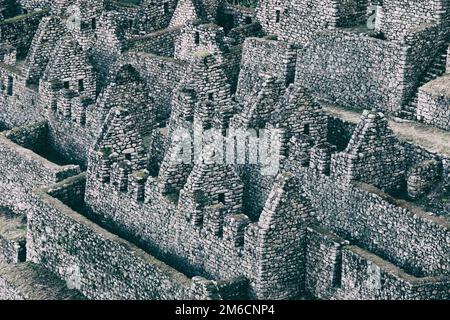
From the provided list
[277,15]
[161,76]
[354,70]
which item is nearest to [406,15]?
[354,70]

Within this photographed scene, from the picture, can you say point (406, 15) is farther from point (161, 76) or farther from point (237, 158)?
point (161, 76)

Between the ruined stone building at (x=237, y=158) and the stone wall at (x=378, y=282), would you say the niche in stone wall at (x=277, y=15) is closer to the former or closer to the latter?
the ruined stone building at (x=237, y=158)

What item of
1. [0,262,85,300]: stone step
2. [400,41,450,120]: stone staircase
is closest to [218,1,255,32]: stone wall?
[400,41,450,120]: stone staircase

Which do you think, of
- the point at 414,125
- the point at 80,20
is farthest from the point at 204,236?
the point at 80,20

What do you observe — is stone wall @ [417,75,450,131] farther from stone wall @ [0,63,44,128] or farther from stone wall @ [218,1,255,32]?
stone wall @ [0,63,44,128]

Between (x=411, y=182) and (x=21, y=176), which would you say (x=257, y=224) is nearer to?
(x=411, y=182)

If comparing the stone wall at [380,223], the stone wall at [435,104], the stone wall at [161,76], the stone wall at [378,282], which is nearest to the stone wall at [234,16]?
the stone wall at [161,76]
